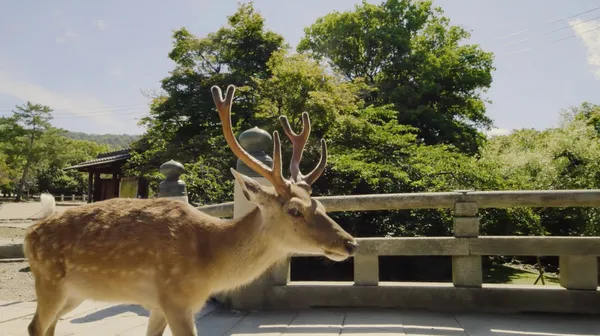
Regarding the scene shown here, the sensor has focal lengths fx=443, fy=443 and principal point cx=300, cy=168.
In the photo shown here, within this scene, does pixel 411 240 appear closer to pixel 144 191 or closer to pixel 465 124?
pixel 144 191

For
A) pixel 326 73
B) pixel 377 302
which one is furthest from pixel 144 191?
pixel 377 302

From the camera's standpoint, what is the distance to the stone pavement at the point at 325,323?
3.86 metres

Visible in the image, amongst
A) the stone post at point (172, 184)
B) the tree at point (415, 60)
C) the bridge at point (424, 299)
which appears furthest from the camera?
the tree at point (415, 60)

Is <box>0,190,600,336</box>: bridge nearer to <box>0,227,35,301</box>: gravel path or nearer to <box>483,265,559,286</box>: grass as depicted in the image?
<box>0,227,35,301</box>: gravel path

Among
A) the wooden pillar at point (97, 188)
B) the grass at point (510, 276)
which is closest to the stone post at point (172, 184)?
the grass at point (510, 276)

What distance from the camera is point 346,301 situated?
4.59m

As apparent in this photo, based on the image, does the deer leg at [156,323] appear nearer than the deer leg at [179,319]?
No

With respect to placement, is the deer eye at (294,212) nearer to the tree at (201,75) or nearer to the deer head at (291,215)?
the deer head at (291,215)

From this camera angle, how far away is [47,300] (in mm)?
2822

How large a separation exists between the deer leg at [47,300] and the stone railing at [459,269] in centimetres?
181

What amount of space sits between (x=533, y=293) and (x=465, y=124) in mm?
22266

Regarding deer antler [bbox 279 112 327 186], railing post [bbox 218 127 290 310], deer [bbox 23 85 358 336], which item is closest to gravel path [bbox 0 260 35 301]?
railing post [bbox 218 127 290 310]

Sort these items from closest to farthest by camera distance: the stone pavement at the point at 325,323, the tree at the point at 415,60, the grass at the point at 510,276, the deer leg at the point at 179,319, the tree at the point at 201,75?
the deer leg at the point at 179,319
the stone pavement at the point at 325,323
the grass at the point at 510,276
the tree at the point at 201,75
the tree at the point at 415,60

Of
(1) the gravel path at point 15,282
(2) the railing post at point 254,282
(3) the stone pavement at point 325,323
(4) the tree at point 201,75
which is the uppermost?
(4) the tree at point 201,75
